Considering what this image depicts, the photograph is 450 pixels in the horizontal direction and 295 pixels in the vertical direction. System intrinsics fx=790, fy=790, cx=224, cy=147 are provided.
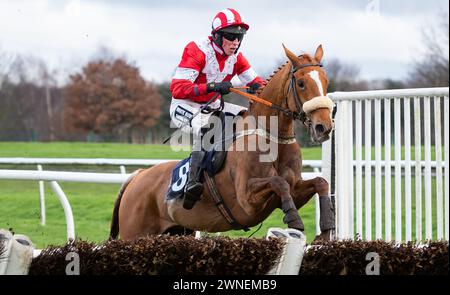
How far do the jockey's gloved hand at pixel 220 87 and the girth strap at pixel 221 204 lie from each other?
1.78ft

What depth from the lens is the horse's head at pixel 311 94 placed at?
13.7 feet

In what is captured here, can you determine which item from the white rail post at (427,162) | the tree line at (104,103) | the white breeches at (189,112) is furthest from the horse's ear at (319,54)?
the tree line at (104,103)

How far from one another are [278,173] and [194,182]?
0.57 metres

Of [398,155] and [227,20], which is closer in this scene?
[398,155]

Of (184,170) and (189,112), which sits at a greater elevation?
(189,112)

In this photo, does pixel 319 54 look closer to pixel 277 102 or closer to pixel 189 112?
pixel 277 102

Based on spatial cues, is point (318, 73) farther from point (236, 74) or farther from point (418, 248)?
point (418, 248)

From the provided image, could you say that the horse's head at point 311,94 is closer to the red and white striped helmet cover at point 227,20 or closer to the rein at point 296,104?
the rein at point 296,104

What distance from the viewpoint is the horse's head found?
165 inches

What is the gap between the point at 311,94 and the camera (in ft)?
14.3

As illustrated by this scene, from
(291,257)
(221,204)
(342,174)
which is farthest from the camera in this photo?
(342,174)

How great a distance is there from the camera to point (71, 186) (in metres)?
13.9

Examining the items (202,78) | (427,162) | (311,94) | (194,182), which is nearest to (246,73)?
(202,78)
